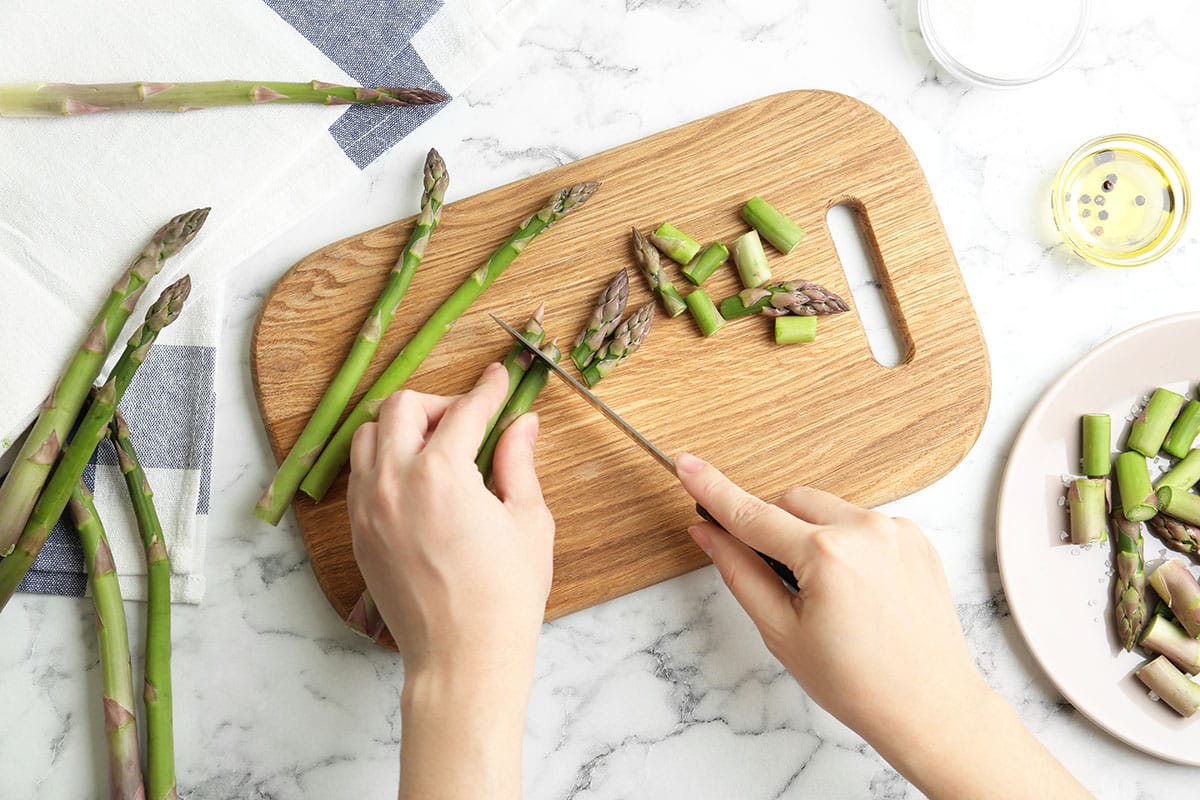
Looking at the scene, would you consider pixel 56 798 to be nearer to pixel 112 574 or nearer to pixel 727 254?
pixel 112 574

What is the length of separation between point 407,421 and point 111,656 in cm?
76

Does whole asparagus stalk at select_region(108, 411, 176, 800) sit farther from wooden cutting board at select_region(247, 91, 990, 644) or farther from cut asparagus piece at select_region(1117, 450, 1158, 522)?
cut asparagus piece at select_region(1117, 450, 1158, 522)

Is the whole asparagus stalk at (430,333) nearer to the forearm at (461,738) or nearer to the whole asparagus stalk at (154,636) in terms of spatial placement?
the whole asparagus stalk at (154,636)

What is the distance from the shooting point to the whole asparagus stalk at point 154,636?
1870mm

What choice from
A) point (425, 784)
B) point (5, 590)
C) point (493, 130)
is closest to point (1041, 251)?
point (493, 130)

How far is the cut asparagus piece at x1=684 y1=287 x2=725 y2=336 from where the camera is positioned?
199 centimetres

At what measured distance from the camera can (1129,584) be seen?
208cm

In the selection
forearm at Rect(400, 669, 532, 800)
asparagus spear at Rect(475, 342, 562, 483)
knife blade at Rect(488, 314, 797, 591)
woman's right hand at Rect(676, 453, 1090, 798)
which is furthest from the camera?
asparagus spear at Rect(475, 342, 562, 483)

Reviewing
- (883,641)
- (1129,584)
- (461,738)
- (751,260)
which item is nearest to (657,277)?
(751,260)

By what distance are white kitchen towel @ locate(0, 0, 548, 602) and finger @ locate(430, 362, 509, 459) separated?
56 cm

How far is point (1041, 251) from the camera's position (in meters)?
2.19

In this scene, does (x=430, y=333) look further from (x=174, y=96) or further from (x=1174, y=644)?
(x=1174, y=644)

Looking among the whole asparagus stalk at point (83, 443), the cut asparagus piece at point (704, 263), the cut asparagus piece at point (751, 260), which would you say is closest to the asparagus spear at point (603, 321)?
the cut asparagus piece at point (704, 263)

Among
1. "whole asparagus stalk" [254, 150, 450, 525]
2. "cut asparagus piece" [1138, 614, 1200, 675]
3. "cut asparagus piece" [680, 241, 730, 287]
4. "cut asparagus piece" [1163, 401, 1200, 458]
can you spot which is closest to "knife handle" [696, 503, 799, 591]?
"cut asparagus piece" [680, 241, 730, 287]
